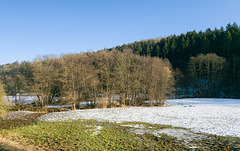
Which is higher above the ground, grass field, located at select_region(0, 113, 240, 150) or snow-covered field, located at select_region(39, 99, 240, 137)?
grass field, located at select_region(0, 113, 240, 150)

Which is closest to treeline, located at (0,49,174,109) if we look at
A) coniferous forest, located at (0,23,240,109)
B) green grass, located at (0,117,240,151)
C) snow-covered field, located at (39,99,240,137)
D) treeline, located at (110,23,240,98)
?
coniferous forest, located at (0,23,240,109)

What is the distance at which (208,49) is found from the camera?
69.4 m

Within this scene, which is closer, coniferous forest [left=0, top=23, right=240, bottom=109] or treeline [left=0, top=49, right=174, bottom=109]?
treeline [left=0, top=49, right=174, bottom=109]

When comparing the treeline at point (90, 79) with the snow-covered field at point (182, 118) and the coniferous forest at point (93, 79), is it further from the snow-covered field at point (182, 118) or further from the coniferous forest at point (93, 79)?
the snow-covered field at point (182, 118)

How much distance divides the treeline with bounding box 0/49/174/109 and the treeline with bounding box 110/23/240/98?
8.42m

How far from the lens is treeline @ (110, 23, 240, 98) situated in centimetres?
5705

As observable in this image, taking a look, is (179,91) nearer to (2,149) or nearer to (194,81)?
(194,81)

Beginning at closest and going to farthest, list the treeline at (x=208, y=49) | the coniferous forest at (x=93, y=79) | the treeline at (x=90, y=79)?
the treeline at (x=90, y=79) → the coniferous forest at (x=93, y=79) → the treeline at (x=208, y=49)

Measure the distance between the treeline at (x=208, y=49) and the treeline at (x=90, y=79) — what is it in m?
8.42

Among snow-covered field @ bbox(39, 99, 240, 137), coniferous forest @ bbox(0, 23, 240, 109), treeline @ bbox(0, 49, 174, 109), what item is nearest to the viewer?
snow-covered field @ bbox(39, 99, 240, 137)

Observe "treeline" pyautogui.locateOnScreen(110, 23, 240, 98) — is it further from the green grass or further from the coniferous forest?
the green grass

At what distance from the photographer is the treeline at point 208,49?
57047 mm

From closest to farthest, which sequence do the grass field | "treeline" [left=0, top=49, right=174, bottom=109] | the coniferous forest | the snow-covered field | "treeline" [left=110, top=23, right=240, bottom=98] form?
the grass field < the snow-covered field < "treeline" [left=0, top=49, right=174, bottom=109] < the coniferous forest < "treeline" [left=110, top=23, right=240, bottom=98]

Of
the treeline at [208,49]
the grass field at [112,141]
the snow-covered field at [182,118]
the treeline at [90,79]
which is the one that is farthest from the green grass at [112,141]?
the treeline at [208,49]
